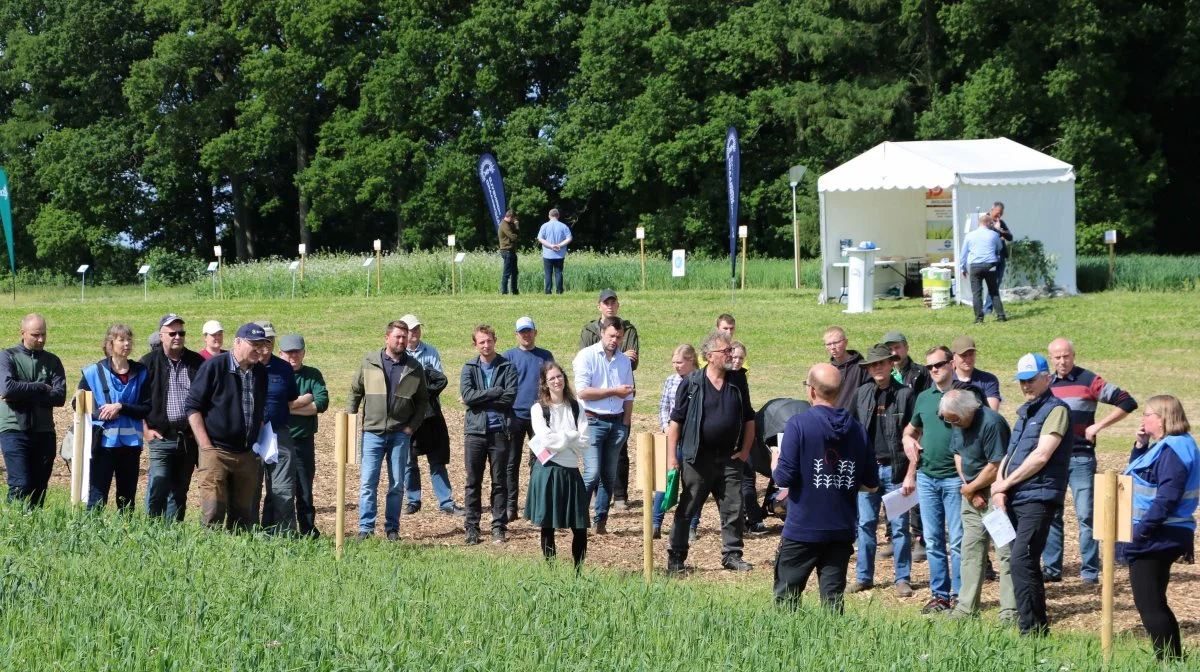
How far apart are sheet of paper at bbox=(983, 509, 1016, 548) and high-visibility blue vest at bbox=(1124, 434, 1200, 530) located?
0.68 metres

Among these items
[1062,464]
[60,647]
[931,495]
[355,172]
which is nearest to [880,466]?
[931,495]

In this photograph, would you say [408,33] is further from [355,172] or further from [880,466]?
[880,466]

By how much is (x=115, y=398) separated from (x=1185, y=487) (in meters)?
7.22

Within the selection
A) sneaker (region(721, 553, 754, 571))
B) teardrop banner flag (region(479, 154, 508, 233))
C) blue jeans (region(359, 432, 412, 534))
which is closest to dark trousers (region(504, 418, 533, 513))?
blue jeans (region(359, 432, 412, 534))

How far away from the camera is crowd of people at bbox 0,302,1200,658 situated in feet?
25.6

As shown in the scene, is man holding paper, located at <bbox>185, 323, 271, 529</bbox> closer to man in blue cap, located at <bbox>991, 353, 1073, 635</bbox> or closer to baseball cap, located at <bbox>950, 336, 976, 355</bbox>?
baseball cap, located at <bbox>950, 336, 976, 355</bbox>

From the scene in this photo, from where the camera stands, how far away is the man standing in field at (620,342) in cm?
1221

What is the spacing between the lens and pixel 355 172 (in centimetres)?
4678

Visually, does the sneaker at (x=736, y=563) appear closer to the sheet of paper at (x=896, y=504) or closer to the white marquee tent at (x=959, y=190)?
the sheet of paper at (x=896, y=504)

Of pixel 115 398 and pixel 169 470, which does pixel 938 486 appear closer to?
pixel 169 470

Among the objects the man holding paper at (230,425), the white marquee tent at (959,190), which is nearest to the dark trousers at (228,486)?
the man holding paper at (230,425)

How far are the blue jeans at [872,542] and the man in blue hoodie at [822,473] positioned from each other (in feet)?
6.47

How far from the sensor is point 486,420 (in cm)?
1152

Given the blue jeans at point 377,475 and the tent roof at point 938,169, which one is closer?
the blue jeans at point 377,475
